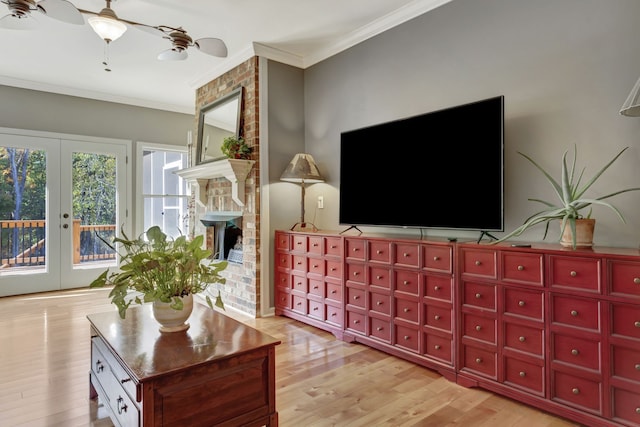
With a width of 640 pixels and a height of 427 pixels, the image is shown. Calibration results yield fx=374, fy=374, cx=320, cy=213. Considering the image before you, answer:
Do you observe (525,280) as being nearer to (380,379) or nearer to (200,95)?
(380,379)

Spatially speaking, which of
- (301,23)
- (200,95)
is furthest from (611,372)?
(200,95)

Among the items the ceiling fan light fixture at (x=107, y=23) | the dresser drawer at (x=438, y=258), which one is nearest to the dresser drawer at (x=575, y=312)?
the dresser drawer at (x=438, y=258)

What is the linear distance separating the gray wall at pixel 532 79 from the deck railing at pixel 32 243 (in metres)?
4.30

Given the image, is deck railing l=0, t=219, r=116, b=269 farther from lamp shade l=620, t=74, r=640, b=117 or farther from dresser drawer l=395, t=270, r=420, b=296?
lamp shade l=620, t=74, r=640, b=117

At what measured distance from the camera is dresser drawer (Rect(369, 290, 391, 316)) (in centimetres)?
278

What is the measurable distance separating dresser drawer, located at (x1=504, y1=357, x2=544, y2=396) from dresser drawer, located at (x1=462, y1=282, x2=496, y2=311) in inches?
12.2

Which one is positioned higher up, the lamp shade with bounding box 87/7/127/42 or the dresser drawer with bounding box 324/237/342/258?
the lamp shade with bounding box 87/7/127/42

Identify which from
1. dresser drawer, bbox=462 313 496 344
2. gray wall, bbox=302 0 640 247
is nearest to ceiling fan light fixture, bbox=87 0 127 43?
gray wall, bbox=302 0 640 247

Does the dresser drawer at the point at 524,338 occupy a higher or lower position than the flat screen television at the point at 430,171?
lower

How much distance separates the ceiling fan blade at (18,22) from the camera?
2307 millimetres

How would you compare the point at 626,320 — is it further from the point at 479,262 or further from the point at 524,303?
the point at 479,262

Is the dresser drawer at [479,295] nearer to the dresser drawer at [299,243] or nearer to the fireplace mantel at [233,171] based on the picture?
the dresser drawer at [299,243]

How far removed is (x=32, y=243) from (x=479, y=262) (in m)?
5.38

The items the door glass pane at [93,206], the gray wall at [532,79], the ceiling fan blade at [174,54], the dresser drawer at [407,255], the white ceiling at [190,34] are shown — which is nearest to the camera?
the gray wall at [532,79]
